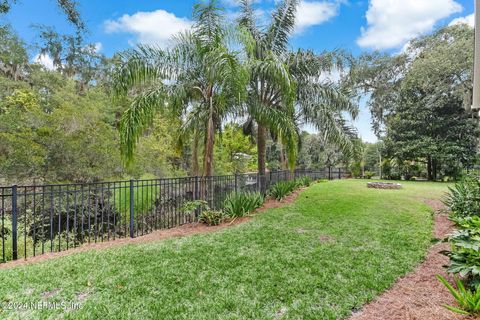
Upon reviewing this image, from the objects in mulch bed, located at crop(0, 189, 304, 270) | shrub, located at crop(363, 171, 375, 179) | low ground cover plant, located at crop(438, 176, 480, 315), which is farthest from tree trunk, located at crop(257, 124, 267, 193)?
shrub, located at crop(363, 171, 375, 179)

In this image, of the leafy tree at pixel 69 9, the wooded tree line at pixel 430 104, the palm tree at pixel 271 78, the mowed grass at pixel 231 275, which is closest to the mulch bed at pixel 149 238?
the mowed grass at pixel 231 275

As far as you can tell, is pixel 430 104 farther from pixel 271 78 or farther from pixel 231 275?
pixel 231 275

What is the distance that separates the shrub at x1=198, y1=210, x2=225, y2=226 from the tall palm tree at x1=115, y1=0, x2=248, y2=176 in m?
1.35

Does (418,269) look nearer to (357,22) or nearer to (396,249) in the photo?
(396,249)

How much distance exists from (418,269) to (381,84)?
21.0 meters

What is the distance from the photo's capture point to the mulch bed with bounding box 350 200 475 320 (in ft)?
8.39

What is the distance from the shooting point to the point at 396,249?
4.41 metres

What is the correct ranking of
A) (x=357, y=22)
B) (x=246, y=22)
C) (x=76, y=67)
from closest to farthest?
1. (x=246, y=22)
2. (x=357, y=22)
3. (x=76, y=67)

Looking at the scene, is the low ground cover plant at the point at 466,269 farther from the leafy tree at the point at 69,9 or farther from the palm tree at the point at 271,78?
the leafy tree at the point at 69,9

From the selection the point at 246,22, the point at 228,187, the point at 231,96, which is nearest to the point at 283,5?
the point at 246,22

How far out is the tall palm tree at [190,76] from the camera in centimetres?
629

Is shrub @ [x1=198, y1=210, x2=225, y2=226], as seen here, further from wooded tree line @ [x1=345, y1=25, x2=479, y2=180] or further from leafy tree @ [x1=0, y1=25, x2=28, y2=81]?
A: wooded tree line @ [x1=345, y1=25, x2=479, y2=180]

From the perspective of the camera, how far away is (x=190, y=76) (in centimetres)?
730

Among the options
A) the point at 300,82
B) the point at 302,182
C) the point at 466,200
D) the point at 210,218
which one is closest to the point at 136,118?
the point at 210,218
